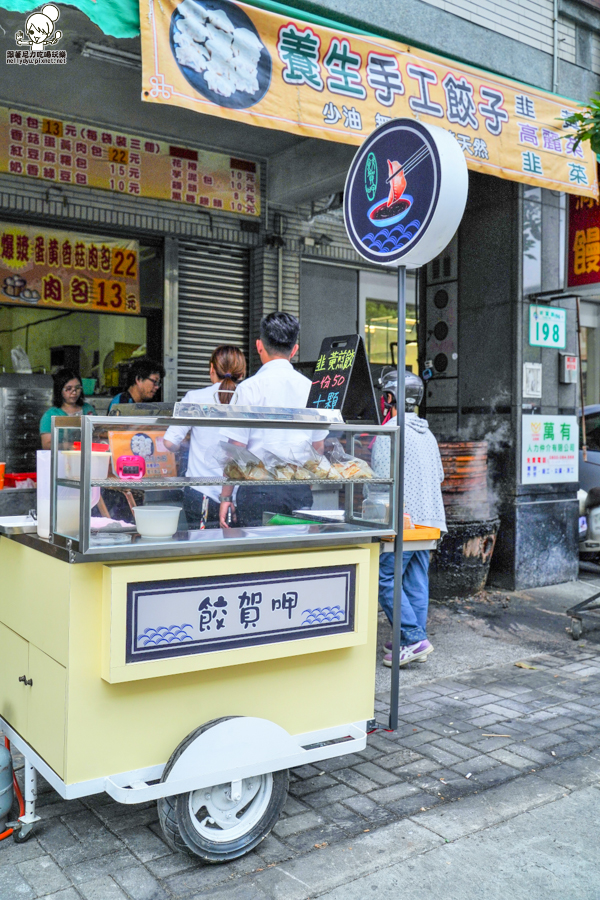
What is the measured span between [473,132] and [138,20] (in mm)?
2740

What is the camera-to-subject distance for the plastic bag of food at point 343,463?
3.49 meters

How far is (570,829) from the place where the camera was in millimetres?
3242

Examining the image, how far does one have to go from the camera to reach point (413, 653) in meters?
5.23

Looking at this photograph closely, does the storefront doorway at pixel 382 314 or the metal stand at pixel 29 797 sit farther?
the storefront doorway at pixel 382 314

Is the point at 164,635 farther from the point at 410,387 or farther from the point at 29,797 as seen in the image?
the point at 410,387

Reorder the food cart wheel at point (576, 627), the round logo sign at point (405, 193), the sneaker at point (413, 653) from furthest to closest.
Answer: the food cart wheel at point (576, 627)
the sneaker at point (413, 653)
the round logo sign at point (405, 193)

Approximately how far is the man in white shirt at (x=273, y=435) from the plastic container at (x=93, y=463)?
23.4 inches

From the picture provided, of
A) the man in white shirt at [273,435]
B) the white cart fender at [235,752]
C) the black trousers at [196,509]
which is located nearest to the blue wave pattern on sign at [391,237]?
the man in white shirt at [273,435]

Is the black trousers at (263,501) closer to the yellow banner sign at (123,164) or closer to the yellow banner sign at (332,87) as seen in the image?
the yellow banner sign at (332,87)

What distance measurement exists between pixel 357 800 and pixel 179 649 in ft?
4.04

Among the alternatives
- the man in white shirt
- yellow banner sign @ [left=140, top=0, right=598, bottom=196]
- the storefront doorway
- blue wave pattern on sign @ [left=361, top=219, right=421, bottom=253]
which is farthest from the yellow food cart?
the storefront doorway

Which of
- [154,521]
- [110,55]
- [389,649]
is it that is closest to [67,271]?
[110,55]

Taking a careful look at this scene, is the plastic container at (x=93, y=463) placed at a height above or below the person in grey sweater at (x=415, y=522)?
above

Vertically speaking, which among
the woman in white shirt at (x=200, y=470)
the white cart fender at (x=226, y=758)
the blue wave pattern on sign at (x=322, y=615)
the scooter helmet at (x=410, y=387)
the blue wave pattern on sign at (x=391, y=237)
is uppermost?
the blue wave pattern on sign at (x=391, y=237)
